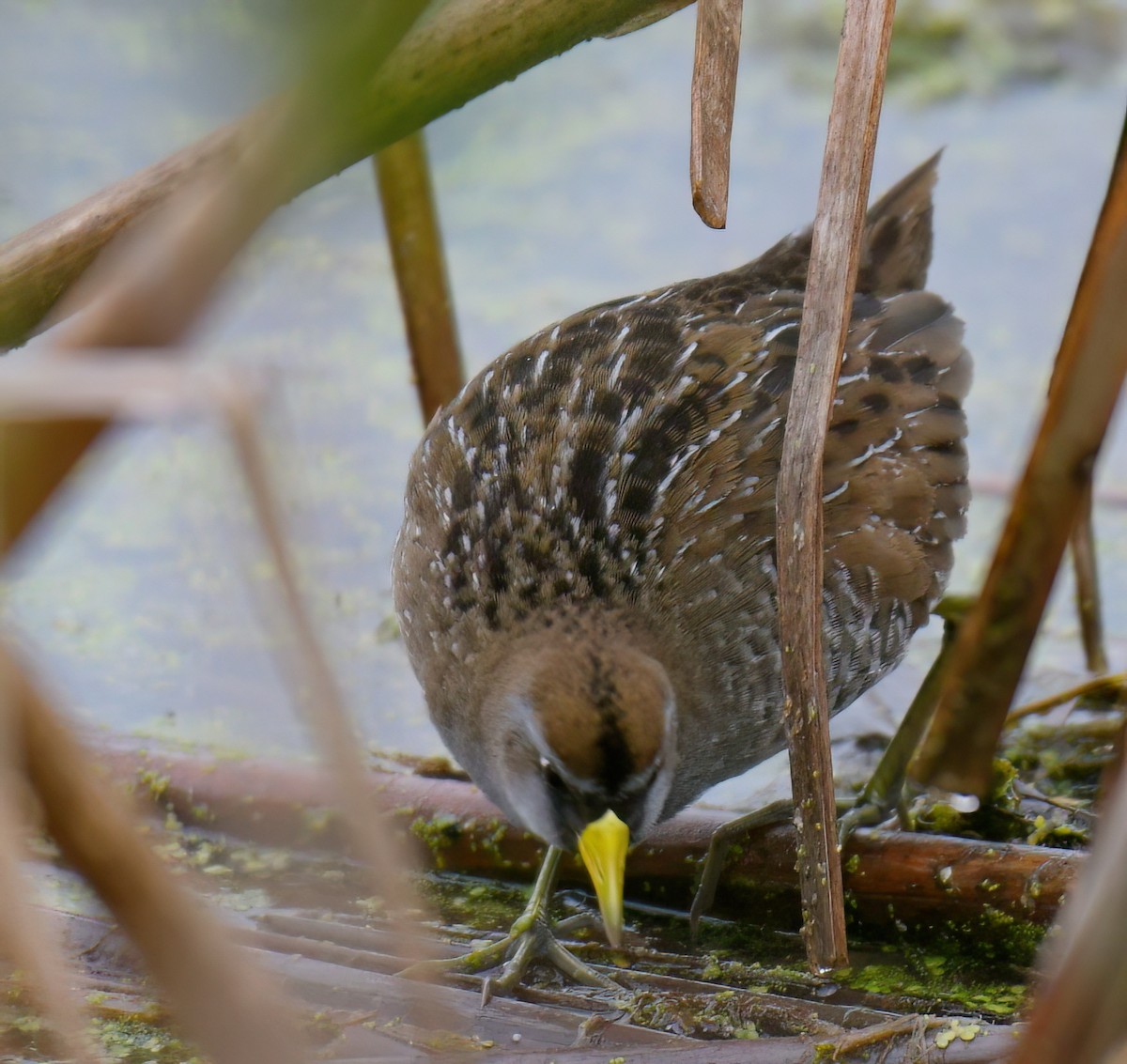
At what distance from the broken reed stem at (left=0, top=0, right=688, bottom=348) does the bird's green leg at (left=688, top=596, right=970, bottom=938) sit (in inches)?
65.1

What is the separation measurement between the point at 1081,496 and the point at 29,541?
7.89ft

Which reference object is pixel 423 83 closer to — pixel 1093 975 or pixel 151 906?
pixel 151 906

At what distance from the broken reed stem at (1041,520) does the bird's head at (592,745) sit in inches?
33.5

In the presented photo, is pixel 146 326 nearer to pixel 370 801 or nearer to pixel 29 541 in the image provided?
pixel 29 541

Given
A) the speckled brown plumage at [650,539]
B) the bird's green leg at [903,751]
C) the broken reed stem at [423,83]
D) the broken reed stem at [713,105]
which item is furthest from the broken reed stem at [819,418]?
the bird's green leg at [903,751]

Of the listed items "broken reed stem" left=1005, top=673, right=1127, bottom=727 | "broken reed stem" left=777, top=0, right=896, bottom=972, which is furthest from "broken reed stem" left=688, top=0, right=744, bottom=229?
"broken reed stem" left=1005, top=673, right=1127, bottom=727

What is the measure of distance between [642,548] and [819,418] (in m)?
0.62

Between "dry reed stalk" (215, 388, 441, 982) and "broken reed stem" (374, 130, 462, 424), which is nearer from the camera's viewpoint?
"dry reed stalk" (215, 388, 441, 982)

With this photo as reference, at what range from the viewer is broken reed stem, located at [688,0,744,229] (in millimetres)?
1900

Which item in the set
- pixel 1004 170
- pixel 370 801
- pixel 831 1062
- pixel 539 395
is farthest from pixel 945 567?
pixel 1004 170

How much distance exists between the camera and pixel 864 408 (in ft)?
9.82

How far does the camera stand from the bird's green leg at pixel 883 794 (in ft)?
9.66

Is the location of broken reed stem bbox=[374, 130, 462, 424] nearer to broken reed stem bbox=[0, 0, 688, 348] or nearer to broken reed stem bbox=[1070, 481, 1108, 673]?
broken reed stem bbox=[0, 0, 688, 348]

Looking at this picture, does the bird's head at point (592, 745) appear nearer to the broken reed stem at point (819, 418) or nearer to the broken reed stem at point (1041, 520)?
the broken reed stem at point (819, 418)
